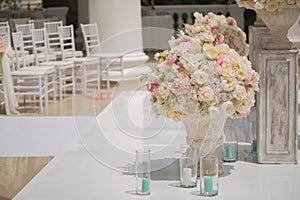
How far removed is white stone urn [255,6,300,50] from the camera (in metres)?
2.57

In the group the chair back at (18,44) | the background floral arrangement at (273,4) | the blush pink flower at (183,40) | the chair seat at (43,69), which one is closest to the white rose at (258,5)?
the background floral arrangement at (273,4)

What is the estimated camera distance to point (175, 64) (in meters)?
2.35

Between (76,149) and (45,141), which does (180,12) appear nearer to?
(45,141)

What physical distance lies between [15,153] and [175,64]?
2274 millimetres

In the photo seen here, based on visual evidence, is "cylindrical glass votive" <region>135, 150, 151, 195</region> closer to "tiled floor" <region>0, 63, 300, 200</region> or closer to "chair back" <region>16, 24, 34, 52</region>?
"tiled floor" <region>0, 63, 300, 200</region>

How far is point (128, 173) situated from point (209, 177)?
0.44 meters

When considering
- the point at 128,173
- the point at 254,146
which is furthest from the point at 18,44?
the point at 128,173

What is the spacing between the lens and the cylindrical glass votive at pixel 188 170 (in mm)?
2295

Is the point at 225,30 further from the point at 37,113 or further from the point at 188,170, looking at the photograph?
the point at 37,113

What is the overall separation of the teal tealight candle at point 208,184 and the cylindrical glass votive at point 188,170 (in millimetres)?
107

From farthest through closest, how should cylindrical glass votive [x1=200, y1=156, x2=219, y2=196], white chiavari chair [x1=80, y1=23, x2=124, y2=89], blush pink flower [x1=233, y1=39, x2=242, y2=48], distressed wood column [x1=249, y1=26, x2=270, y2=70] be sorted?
white chiavari chair [x1=80, y1=23, x2=124, y2=89]
distressed wood column [x1=249, y1=26, x2=270, y2=70]
blush pink flower [x1=233, y1=39, x2=242, y2=48]
cylindrical glass votive [x1=200, y1=156, x2=219, y2=196]

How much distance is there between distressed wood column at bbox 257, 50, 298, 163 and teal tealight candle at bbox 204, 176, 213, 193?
46cm

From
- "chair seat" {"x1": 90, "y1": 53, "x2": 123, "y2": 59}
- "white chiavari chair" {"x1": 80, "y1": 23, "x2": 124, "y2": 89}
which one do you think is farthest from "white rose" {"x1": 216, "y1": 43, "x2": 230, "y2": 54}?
"chair seat" {"x1": 90, "y1": 53, "x2": 123, "y2": 59}

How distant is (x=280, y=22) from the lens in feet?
8.53
